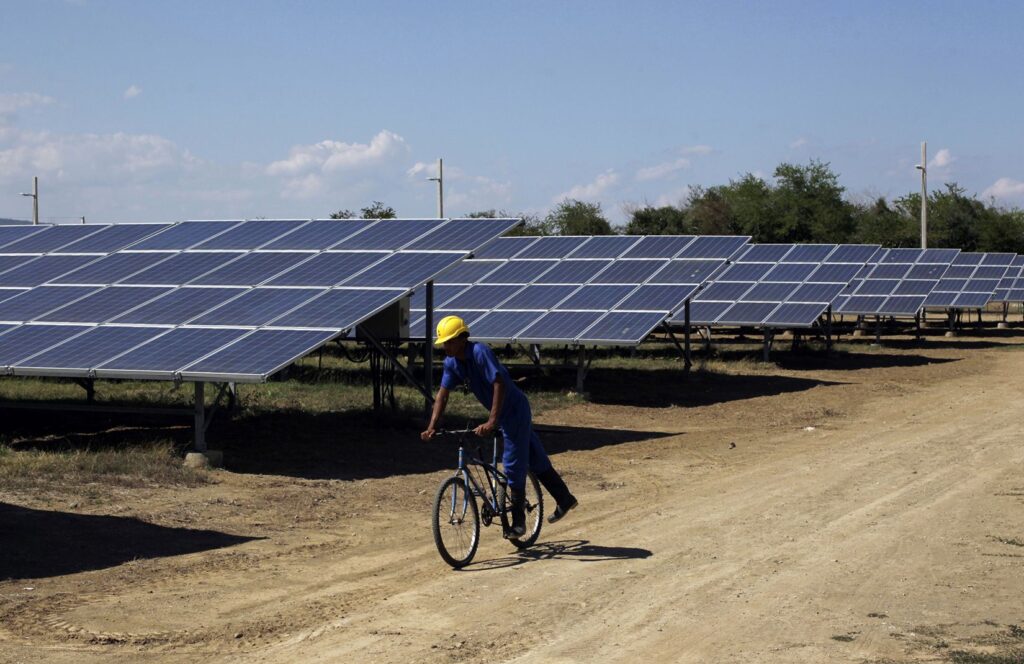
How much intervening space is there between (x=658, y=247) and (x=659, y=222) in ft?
166

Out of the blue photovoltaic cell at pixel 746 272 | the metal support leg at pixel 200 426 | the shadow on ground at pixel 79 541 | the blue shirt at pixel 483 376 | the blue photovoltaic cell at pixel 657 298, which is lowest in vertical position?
the shadow on ground at pixel 79 541

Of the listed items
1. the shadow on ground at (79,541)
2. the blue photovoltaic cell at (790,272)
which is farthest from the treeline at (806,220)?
the shadow on ground at (79,541)

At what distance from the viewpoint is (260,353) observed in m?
14.2

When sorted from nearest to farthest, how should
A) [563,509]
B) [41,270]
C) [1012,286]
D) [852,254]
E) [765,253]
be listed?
[563,509] → [41,270] → [852,254] → [765,253] → [1012,286]

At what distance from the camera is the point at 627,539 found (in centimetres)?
1015

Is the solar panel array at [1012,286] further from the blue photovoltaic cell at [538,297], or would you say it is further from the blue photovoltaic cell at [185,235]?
the blue photovoltaic cell at [185,235]

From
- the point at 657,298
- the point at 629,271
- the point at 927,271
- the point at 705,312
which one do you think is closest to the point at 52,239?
the point at 657,298

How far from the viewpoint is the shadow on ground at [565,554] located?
9.27 meters

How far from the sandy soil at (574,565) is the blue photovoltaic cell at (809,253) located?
71.0 ft

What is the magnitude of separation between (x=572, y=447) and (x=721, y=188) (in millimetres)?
76339

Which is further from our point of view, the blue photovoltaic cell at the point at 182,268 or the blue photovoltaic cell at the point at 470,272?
the blue photovoltaic cell at the point at 470,272

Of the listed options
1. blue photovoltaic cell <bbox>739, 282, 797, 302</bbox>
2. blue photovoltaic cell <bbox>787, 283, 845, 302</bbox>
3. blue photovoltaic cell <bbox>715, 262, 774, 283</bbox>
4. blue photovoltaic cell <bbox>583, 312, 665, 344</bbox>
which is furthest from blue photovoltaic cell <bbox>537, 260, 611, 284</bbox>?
blue photovoltaic cell <bbox>715, 262, 774, 283</bbox>

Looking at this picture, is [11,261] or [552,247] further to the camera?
[552,247]

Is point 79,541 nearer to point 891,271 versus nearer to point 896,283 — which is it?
point 896,283
